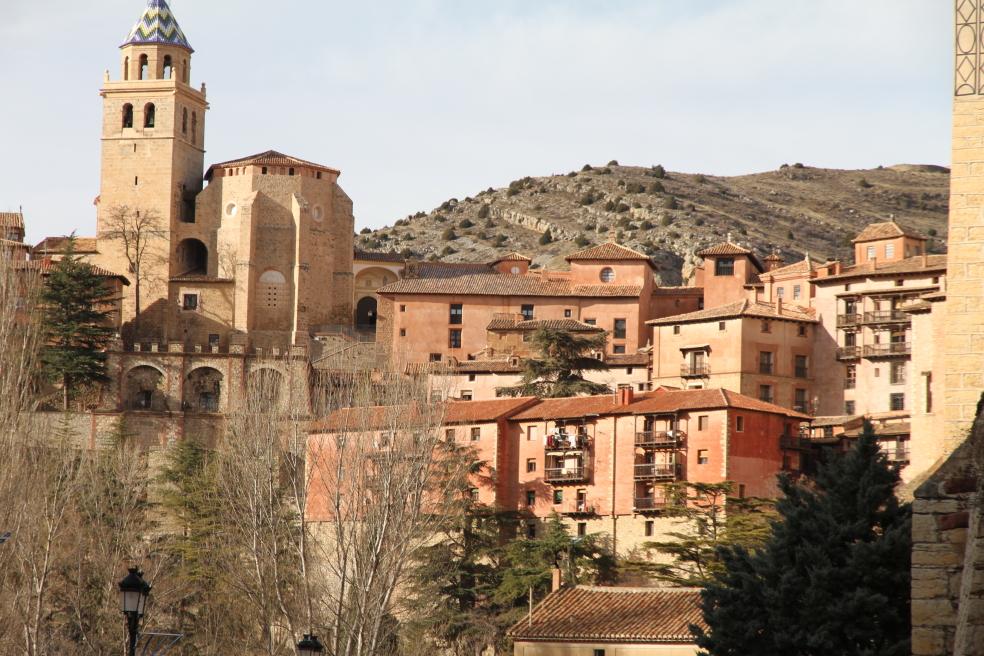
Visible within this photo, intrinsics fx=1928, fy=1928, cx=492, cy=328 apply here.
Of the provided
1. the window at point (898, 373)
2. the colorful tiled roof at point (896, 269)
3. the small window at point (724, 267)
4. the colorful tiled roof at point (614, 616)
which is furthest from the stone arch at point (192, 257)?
the colorful tiled roof at point (614, 616)

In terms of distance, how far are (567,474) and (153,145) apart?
2783cm

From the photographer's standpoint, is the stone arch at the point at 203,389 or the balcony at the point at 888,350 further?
the stone arch at the point at 203,389

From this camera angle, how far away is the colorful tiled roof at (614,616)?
40.7 meters

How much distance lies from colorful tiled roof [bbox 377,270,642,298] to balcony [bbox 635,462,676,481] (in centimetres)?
1871

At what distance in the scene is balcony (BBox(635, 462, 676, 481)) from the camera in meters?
57.2

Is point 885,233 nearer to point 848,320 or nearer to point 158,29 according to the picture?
point 848,320

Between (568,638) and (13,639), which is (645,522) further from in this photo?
(13,639)

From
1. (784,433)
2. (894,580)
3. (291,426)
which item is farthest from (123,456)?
(894,580)

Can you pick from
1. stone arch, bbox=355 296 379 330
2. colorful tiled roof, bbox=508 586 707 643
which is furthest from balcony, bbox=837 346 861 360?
colorful tiled roof, bbox=508 586 707 643

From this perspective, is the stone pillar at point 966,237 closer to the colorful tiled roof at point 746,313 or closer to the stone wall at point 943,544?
the stone wall at point 943,544

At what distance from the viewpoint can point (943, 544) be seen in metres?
17.3

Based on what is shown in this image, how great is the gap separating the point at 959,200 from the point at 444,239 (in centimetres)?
9779

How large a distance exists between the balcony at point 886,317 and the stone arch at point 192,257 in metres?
27.0

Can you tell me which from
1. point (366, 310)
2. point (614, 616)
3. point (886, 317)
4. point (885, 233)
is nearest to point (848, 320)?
point (886, 317)
